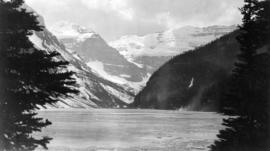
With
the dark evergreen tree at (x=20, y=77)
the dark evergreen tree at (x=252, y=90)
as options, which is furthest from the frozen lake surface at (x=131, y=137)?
the dark evergreen tree at (x=20, y=77)

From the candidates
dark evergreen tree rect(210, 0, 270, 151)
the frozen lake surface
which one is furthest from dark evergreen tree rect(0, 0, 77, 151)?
the frozen lake surface

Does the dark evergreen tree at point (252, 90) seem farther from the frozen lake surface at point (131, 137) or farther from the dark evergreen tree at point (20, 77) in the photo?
the frozen lake surface at point (131, 137)

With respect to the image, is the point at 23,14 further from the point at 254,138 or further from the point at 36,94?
the point at 254,138

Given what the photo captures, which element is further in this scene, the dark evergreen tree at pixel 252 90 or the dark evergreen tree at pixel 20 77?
the dark evergreen tree at pixel 252 90

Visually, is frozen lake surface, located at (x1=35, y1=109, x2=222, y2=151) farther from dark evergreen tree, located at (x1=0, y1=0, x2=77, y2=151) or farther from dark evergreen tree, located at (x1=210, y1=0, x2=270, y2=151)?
dark evergreen tree, located at (x1=0, y1=0, x2=77, y2=151)

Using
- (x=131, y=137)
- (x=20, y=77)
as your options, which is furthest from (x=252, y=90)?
(x=131, y=137)

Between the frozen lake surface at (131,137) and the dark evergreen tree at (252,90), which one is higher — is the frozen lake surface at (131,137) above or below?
below
